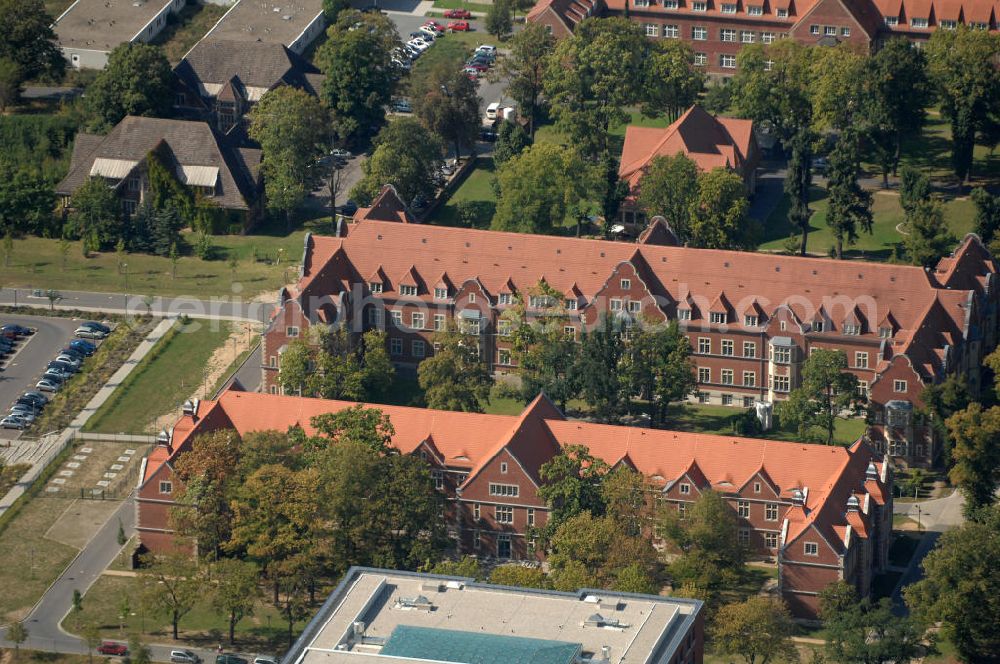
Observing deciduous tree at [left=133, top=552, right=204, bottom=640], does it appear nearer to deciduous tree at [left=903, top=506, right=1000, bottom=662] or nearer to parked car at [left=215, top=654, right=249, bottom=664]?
parked car at [left=215, top=654, right=249, bottom=664]

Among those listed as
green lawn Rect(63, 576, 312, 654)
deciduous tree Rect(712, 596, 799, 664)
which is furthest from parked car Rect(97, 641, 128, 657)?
deciduous tree Rect(712, 596, 799, 664)

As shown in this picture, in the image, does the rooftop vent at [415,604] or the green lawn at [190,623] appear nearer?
the rooftop vent at [415,604]

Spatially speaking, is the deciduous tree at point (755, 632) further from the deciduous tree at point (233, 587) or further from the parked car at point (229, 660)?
the parked car at point (229, 660)

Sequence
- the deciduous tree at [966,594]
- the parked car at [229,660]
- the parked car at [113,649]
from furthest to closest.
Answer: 1. the parked car at [113,649]
2. the parked car at [229,660]
3. the deciduous tree at [966,594]

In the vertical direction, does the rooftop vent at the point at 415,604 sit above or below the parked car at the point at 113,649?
above

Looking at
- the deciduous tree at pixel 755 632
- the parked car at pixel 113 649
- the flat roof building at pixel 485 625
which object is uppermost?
the flat roof building at pixel 485 625

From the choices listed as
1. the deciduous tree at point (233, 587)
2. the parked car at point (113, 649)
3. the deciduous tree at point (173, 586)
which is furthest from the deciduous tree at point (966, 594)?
the parked car at point (113, 649)

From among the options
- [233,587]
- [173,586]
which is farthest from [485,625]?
[173,586]
